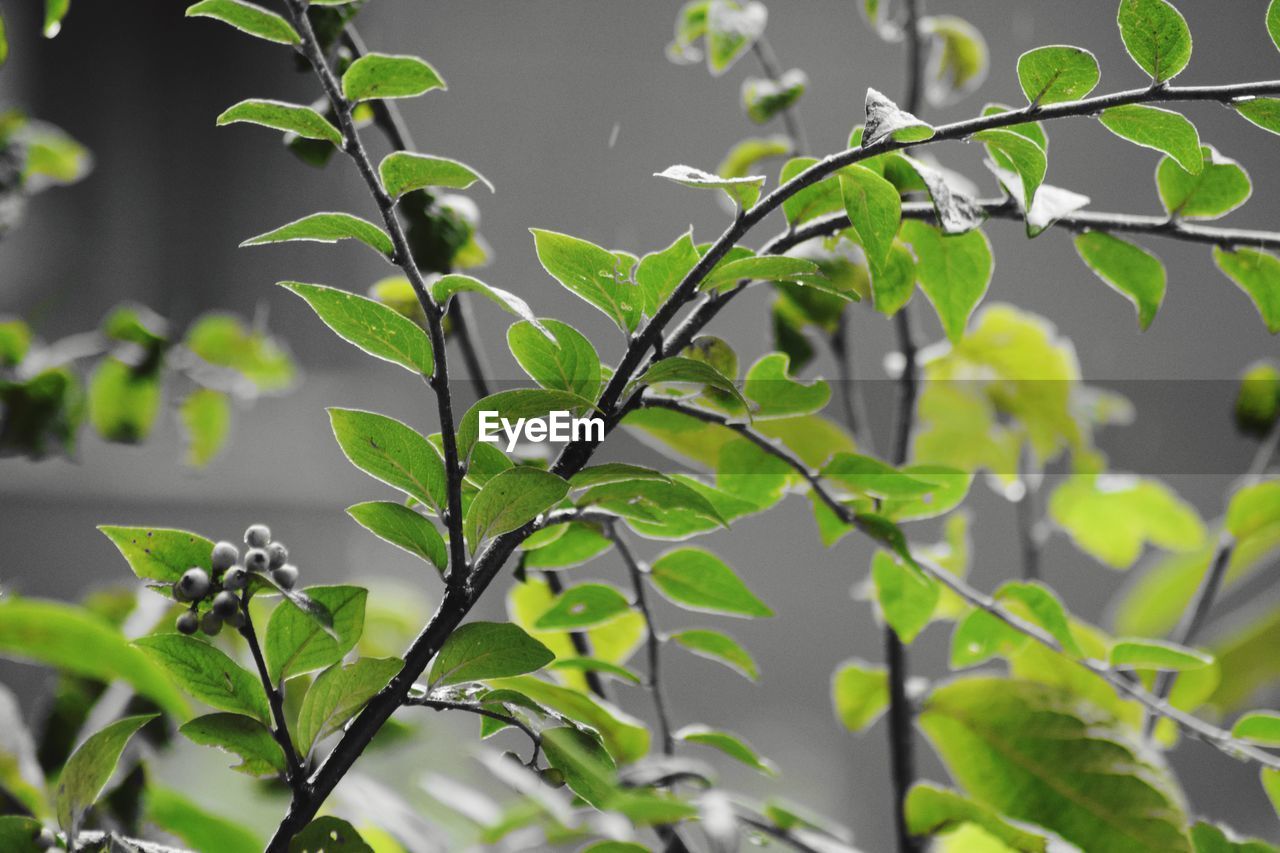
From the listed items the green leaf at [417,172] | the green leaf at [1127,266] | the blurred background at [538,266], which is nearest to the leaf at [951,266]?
the green leaf at [1127,266]

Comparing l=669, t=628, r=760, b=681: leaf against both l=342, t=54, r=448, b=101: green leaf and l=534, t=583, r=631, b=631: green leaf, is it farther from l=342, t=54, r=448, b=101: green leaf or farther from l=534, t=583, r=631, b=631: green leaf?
l=342, t=54, r=448, b=101: green leaf

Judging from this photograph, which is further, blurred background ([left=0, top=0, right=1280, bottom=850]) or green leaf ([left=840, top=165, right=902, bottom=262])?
blurred background ([left=0, top=0, right=1280, bottom=850])

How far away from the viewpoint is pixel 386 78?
238mm

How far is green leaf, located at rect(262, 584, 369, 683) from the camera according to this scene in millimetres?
239

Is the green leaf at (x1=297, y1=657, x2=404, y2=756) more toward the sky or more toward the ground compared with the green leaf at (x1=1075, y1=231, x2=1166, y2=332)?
more toward the ground

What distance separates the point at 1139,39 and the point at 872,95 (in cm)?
8

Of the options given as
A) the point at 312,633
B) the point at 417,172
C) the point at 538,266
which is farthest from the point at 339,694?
the point at 538,266

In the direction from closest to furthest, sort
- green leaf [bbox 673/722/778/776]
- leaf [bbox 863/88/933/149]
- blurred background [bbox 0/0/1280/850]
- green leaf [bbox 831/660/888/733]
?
leaf [bbox 863/88/933/149] → green leaf [bbox 673/722/778/776] → green leaf [bbox 831/660/888/733] → blurred background [bbox 0/0/1280/850]

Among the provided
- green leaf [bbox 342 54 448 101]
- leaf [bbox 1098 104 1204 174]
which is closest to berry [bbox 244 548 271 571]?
green leaf [bbox 342 54 448 101]

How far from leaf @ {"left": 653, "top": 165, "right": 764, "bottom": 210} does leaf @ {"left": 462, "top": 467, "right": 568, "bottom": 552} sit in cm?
7

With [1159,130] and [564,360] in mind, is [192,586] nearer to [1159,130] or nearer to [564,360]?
[564,360]

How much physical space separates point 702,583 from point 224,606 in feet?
0.52

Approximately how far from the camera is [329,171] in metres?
1.03

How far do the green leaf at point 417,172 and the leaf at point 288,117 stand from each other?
0.01 metres
